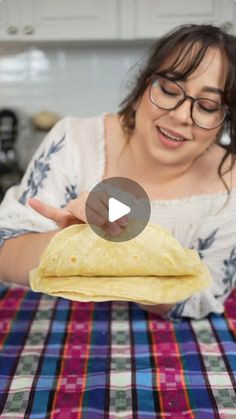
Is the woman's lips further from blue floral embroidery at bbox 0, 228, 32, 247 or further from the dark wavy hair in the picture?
blue floral embroidery at bbox 0, 228, 32, 247

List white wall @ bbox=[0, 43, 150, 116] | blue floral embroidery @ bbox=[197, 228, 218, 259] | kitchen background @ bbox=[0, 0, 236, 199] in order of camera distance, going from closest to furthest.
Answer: blue floral embroidery @ bbox=[197, 228, 218, 259] < kitchen background @ bbox=[0, 0, 236, 199] < white wall @ bbox=[0, 43, 150, 116]

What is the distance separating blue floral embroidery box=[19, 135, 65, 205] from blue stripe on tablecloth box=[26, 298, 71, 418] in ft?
0.56

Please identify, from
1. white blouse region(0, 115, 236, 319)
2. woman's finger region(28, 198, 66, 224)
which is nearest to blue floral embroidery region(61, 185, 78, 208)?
white blouse region(0, 115, 236, 319)

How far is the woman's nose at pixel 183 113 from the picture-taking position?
39 centimetres

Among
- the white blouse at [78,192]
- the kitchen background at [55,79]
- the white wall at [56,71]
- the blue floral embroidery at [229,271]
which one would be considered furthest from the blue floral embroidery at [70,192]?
the white wall at [56,71]

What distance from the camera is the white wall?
143 centimetres

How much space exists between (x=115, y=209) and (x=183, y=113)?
0.38 ft

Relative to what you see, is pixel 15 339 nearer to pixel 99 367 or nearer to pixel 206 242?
pixel 99 367

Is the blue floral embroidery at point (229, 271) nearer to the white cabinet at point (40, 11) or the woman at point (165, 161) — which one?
the woman at point (165, 161)

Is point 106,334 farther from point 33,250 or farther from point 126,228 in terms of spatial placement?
point 126,228

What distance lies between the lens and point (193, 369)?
1.71 feet

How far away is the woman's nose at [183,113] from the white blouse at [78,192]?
9 centimetres

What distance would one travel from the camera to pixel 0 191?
73 centimetres

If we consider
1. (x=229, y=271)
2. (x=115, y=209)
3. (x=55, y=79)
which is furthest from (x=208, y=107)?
(x=55, y=79)
